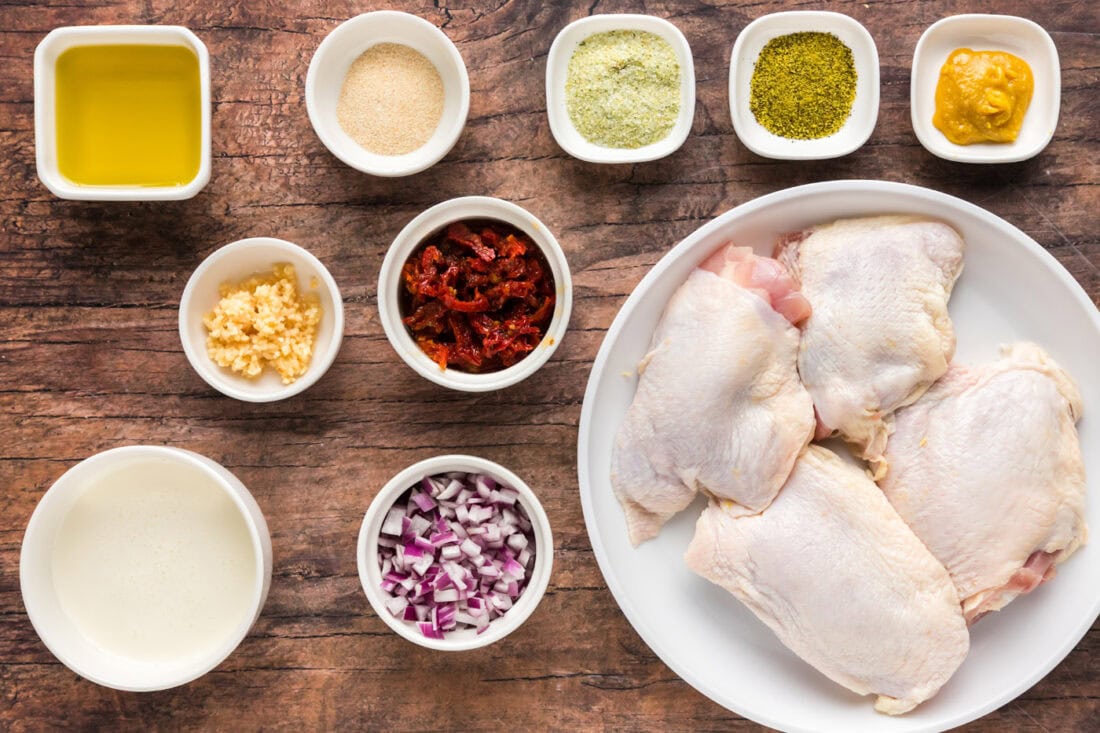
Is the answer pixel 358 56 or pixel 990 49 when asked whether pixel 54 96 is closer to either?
pixel 358 56

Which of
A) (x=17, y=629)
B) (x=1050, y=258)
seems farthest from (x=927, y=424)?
(x=17, y=629)

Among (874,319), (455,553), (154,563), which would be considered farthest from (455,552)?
(874,319)

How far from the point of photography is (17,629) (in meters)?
1.97

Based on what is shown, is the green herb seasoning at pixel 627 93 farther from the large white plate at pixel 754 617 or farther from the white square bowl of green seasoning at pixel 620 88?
the large white plate at pixel 754 617

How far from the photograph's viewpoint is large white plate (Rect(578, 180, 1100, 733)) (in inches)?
70.9

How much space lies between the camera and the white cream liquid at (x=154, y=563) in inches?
72.7

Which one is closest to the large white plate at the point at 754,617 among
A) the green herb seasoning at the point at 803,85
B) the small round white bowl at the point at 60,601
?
the green herb seasoning at the point at 803,85

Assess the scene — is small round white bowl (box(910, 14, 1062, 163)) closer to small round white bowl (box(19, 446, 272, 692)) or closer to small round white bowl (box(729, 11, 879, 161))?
small round white bowl (box(729, 11, 879, 161))

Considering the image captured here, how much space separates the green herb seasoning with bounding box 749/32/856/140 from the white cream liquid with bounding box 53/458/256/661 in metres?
1.41

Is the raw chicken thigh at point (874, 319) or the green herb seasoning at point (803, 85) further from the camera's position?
the green herb seasoning at point (803, 85)

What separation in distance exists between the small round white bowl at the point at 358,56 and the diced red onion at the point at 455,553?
668 mm

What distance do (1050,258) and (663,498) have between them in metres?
0.93

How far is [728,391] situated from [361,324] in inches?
31.4

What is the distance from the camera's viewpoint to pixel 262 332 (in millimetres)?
1785
